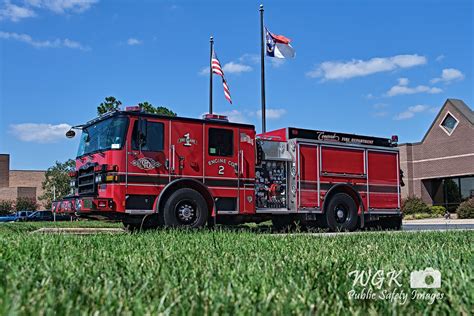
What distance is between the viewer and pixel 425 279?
12.0ft

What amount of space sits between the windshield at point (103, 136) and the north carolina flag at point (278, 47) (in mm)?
12232

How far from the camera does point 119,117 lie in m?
11.7

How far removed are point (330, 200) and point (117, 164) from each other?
6028mm

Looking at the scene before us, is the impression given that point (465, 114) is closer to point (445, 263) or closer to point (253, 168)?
point (253, 168)

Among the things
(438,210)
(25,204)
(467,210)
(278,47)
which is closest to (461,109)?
(438,210)

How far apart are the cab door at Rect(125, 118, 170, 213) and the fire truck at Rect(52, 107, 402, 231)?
21 mm

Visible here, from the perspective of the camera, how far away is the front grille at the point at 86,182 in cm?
1176

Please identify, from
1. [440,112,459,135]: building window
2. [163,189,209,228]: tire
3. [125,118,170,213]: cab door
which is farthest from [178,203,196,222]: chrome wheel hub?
[440,112,459,135]: building window

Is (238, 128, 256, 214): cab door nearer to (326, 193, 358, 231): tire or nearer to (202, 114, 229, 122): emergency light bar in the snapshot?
(202, 114, 229, 122): emergency light bar

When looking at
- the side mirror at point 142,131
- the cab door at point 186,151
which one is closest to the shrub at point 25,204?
the cab door at point 186,151

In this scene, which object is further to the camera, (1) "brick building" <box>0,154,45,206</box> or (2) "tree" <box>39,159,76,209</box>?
(1) "brick building" <box>0,154,45,206</box>

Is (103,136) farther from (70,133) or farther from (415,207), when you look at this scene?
(415,207)

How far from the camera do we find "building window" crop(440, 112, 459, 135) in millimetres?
42812

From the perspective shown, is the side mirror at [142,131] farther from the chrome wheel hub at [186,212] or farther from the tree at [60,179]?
the tree at [60,179]
